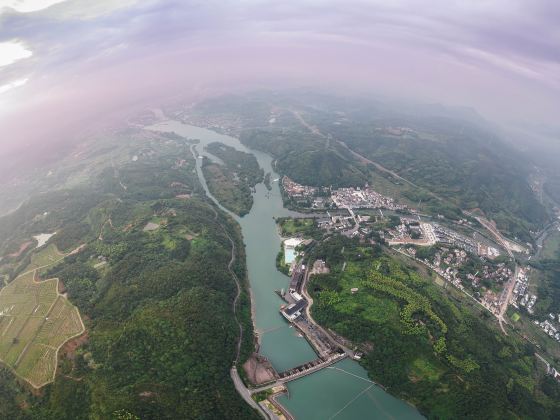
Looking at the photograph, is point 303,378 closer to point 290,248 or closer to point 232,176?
point 290,248

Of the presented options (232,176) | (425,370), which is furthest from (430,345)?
(232,176)

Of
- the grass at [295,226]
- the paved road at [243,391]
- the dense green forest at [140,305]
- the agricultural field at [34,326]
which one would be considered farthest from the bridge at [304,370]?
the grass at [295,226]

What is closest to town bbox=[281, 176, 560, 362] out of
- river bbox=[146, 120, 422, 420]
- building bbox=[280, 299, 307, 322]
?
building bbox=[280, 299, 307, 322]

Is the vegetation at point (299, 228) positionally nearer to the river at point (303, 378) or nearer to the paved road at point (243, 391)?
the river at point (303, 378)

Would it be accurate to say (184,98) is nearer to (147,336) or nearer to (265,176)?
(265,176)

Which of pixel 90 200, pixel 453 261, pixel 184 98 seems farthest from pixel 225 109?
pixel 453 261

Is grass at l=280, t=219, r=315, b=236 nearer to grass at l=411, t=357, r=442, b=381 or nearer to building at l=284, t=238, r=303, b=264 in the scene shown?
building at l=284, t=238, r=303, b=264
